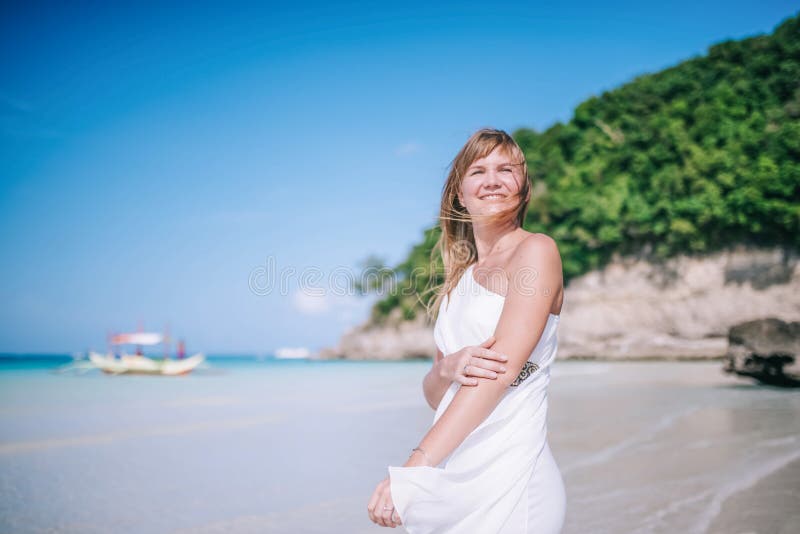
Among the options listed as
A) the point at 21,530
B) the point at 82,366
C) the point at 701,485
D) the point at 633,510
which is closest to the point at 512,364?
the point at 633,510

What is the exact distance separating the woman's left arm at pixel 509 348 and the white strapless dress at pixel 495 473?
3.0 inches

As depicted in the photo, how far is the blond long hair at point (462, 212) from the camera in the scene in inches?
71.4

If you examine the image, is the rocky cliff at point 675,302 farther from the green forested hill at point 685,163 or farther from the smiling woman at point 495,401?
the smiling woman at point 495,401

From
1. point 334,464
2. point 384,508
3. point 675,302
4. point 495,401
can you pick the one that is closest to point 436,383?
point 495,401

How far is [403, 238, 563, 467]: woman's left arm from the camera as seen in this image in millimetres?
1411

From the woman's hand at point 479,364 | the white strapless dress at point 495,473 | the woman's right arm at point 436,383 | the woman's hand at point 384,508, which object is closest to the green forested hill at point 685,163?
the woman's right arm at point 436,383

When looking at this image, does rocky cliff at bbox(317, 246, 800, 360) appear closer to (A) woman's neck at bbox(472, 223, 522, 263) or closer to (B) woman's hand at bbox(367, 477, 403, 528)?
(A) woman's neck at bbox(472, 223, 522, 263)

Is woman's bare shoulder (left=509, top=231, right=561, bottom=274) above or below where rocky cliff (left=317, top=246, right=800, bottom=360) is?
above

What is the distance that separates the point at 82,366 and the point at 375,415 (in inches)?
1430

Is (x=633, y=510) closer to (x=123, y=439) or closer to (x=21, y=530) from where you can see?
(x=21, y=530)

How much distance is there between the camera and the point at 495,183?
Result: 5.90 feet

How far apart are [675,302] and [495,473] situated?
32.7 meters

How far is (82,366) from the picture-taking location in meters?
37.9

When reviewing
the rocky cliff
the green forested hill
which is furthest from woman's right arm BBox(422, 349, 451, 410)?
the rocky cliff
